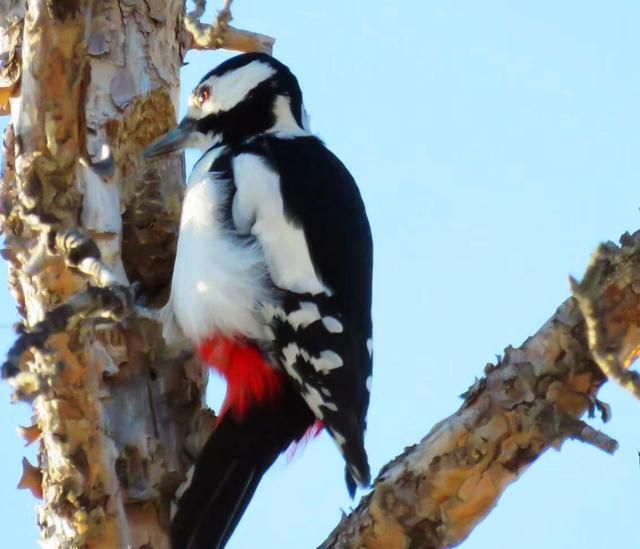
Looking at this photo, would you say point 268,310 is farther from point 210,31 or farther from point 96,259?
point 210,31

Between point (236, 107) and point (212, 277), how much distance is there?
2.32 feet

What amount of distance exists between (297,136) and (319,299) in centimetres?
70

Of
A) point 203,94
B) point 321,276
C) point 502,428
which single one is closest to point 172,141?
point 203,94

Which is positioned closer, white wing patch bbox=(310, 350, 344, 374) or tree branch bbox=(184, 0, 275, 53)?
white wing patch bbox=(310, 350, 344, 374)

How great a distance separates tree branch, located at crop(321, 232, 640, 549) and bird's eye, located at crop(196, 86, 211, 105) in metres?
1.55

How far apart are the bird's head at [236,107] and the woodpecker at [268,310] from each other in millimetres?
190

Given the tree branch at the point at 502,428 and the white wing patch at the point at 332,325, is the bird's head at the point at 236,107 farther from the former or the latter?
the tree branch at the point at 502,428

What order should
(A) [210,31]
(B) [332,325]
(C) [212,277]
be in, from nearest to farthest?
1. (B) [332,325]
2. (C) [212,277]
3. (A) [210,31]

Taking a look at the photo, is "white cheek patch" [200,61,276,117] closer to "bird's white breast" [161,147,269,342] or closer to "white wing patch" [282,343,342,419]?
"bird's white breast" [161,147,269,342]

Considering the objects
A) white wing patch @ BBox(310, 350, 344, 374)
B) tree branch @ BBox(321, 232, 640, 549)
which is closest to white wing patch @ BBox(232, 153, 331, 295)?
white wing patch @ BBox(310, 350, 344, 374)

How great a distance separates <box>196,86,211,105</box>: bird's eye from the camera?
397 centimetres

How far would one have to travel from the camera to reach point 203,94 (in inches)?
157

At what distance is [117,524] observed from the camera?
295 centimetres

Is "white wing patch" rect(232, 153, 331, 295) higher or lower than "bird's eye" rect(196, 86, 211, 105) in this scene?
lower
